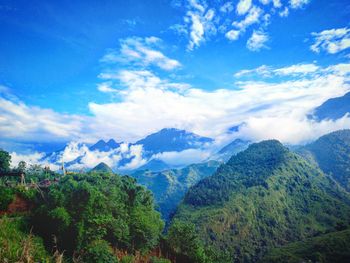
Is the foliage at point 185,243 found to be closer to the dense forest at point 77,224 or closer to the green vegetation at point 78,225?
the dense forest at point 77,224

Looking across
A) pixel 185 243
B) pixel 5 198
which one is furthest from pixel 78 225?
pixel 185 243

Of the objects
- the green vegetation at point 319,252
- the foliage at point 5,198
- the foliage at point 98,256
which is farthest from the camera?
the green vegetation at point 319,252

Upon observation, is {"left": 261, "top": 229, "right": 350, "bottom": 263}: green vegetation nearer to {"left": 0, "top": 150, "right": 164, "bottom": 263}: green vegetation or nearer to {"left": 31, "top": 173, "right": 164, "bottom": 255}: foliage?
{"left": 31, "top": 173, "right": 164, "bottom": 255}: foliage

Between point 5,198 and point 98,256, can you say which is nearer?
point 98,256

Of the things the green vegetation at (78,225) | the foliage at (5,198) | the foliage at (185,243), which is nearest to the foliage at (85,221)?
the green vegetation at (78,225)

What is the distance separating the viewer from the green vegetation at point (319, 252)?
11762 centimetres

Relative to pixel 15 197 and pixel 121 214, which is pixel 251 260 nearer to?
pixel 121 214

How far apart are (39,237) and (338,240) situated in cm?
12840

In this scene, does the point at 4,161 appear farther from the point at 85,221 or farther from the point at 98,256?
the point at 98,256

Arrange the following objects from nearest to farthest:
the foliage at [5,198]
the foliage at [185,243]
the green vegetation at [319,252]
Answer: the foliage at [5,198] → the foliage at [185,243] → the green vegetation at [319,252]

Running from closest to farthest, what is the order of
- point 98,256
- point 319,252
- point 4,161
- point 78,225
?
point 98,256 < point 78,225 < point 4,161 < point 319,252

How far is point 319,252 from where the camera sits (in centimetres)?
12550

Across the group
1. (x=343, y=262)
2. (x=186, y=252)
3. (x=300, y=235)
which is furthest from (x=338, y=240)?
(x=186, y=252)

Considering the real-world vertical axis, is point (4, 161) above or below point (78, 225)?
above
